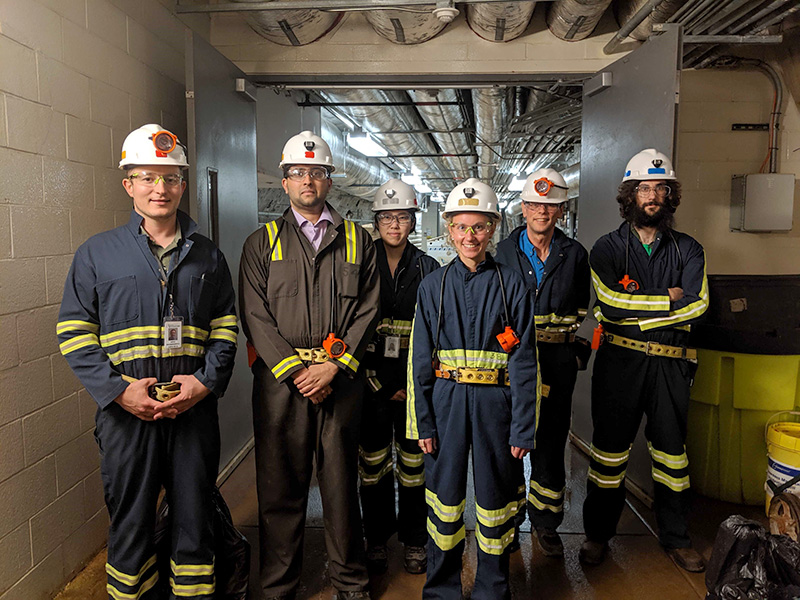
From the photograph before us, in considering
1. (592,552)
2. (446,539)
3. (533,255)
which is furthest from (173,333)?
(592,552)

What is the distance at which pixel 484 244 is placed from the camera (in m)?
2.32

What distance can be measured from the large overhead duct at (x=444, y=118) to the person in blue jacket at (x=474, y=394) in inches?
108

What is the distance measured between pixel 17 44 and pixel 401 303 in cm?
186

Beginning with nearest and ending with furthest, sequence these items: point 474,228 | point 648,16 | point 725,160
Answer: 1. point 474,228
2. point 648,16
3. point 725,160

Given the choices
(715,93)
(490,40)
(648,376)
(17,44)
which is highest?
(490,40)

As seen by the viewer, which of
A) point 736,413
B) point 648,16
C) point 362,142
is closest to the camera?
point 736,413

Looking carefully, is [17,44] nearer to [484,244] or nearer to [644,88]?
[484,244]

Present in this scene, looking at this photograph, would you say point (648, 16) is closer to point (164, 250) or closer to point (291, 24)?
point (291, 24)

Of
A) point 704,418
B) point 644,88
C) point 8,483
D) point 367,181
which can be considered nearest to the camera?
point 8,483

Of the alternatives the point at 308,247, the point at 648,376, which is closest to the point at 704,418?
the point at 648,376

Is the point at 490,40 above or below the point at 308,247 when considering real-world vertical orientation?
above

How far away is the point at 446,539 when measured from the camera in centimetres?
226

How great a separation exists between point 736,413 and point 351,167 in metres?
5.28

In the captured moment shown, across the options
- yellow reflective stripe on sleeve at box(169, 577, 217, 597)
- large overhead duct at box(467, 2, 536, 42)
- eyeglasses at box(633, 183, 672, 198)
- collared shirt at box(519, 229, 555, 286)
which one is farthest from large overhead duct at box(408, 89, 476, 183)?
yellow reflective stripe on sleeve at box(169, 577, 217, 597)
